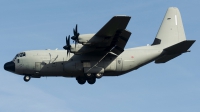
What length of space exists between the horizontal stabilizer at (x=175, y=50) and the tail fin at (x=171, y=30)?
3.92 feet

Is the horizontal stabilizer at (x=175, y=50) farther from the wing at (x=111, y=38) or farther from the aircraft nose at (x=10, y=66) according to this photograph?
the aircraft nose at (x=10, y=66)

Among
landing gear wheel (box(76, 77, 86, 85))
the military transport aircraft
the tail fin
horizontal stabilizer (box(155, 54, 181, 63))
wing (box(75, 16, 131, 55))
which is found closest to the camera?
wing (box(75, 16, 131, 55))

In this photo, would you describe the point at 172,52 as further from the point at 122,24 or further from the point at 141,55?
the point at 122,24

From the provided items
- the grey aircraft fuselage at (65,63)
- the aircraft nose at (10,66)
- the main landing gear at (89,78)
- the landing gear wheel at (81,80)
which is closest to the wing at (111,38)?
the grey aircraft fuselage at (65,63)

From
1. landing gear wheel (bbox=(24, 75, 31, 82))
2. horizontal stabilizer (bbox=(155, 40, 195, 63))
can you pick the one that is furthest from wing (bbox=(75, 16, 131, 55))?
landing gear wheel (bbox=(24, 75, 31, 82))

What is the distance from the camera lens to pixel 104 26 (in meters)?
40.3

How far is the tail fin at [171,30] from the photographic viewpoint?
156 ft

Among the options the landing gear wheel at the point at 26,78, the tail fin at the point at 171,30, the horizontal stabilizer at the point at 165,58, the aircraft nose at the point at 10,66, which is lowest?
the landing gear wheel at the point at 26,78

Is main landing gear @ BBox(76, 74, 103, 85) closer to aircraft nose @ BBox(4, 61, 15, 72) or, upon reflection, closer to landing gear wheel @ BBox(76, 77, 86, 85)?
landing gear wheel @ BBox(76, 77, 86, 85)

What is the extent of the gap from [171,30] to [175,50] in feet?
12.3

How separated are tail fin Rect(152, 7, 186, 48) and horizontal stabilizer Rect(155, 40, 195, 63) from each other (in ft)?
3.92

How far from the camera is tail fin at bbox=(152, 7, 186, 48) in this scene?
47594 mm

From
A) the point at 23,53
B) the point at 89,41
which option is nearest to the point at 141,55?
the point at 89,41

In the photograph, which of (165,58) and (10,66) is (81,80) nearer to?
(10,66)
